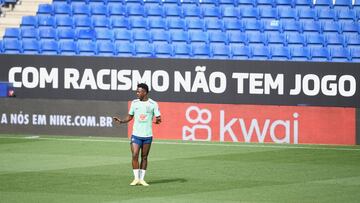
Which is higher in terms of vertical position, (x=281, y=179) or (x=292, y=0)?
(x=292, y=0)

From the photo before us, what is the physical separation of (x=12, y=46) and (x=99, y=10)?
3123 mm

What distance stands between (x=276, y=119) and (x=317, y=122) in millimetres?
1188

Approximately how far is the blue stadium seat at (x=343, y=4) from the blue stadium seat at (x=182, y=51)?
16.5ft

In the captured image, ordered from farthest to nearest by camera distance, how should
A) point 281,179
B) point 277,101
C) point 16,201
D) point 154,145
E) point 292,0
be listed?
point 292,0, point 277,101, point 154,145, point 281,179, point 16,201

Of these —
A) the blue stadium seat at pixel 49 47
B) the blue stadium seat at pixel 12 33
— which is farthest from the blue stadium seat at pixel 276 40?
the blue stadium seat at pixel 12 33

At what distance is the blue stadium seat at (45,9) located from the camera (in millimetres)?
31750

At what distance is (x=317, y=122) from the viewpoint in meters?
27.1

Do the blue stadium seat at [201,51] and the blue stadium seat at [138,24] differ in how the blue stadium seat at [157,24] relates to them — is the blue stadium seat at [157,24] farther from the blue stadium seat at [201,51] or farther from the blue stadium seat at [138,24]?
the blue stadium seat at [201,51]

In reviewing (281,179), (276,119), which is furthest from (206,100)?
(281,179)

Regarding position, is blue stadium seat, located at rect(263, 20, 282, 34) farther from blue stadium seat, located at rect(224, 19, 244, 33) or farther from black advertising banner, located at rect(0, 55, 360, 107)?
black advertising banner, located at rect(0, 55, 360, 107)

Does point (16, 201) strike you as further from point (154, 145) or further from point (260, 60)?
point (260, 60)

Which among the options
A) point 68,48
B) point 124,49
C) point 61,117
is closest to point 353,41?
point 124,49

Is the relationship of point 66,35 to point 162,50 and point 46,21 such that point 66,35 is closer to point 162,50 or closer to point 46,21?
point 46,21

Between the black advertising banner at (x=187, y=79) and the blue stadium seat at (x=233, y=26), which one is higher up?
the blue stadium seat at (x=233, y=26)
